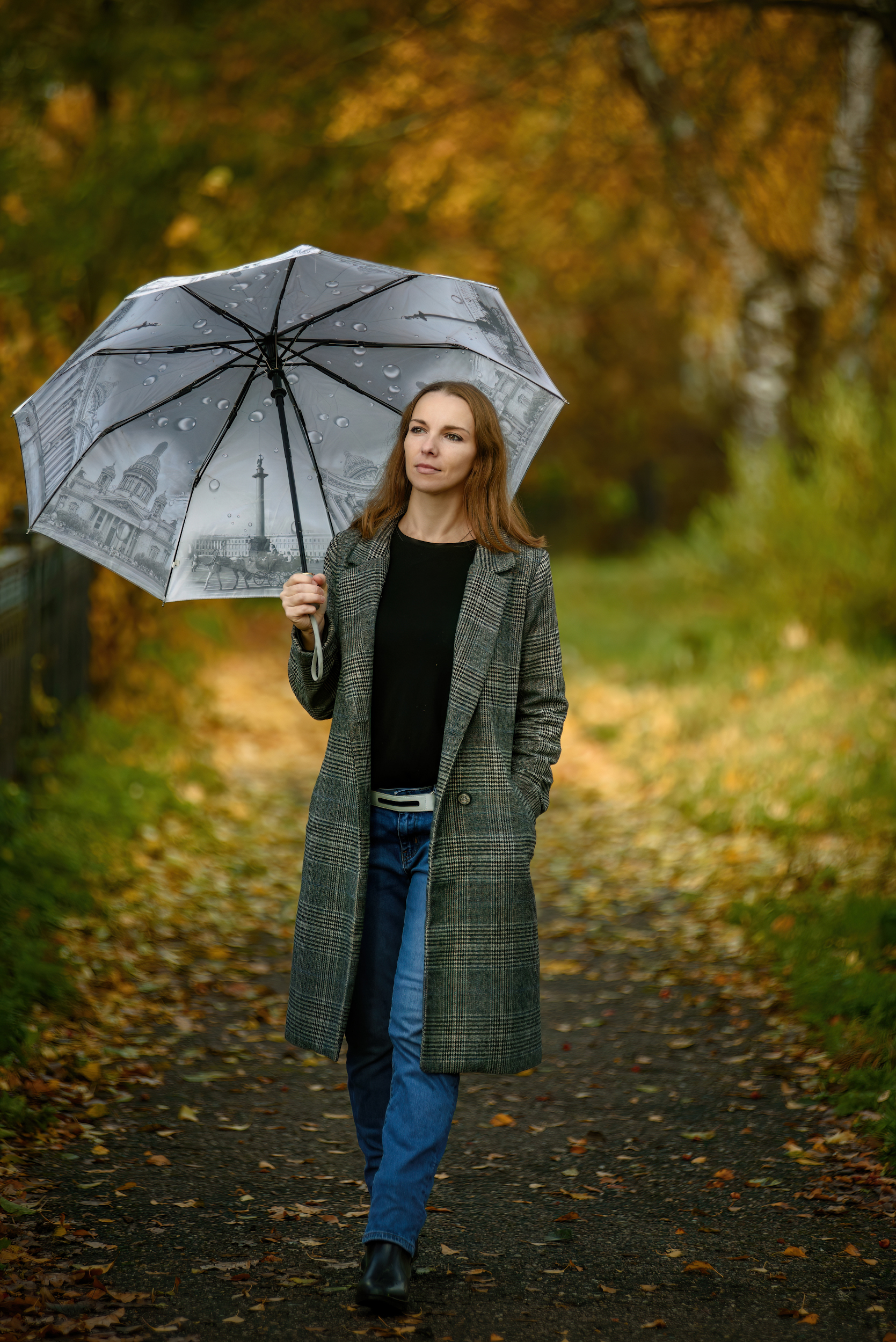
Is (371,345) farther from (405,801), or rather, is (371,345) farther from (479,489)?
(405,801)

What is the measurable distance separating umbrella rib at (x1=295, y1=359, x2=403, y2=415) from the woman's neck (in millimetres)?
443

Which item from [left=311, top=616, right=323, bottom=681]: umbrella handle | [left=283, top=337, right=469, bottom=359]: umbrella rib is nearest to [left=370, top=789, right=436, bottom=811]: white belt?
[left=311, top=616, right=323, bottom=681]: umbrella handle

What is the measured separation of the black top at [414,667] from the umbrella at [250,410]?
0.36 metres

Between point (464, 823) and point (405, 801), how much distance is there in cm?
16

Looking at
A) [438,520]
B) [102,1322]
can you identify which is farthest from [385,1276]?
[438,520]

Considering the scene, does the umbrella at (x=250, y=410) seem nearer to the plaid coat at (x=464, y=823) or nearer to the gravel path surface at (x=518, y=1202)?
the plaid coat at (x=464, y=823)

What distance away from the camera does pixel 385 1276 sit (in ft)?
9.95

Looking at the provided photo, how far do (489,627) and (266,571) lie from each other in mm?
759

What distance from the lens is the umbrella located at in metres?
3.49

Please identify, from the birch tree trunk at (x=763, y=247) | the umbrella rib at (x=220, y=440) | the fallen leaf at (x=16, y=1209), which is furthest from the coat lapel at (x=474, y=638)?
the birch tree trunk at (x=763, y=247)

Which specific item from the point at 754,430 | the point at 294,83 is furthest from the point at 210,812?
the point at 754,430

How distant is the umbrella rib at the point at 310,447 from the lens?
3.64 m

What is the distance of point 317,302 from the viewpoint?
11.7 ft

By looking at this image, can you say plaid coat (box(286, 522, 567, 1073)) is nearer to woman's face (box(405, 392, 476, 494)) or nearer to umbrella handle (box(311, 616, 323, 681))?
umbrella handle (box(311, 616, 323, 681))
